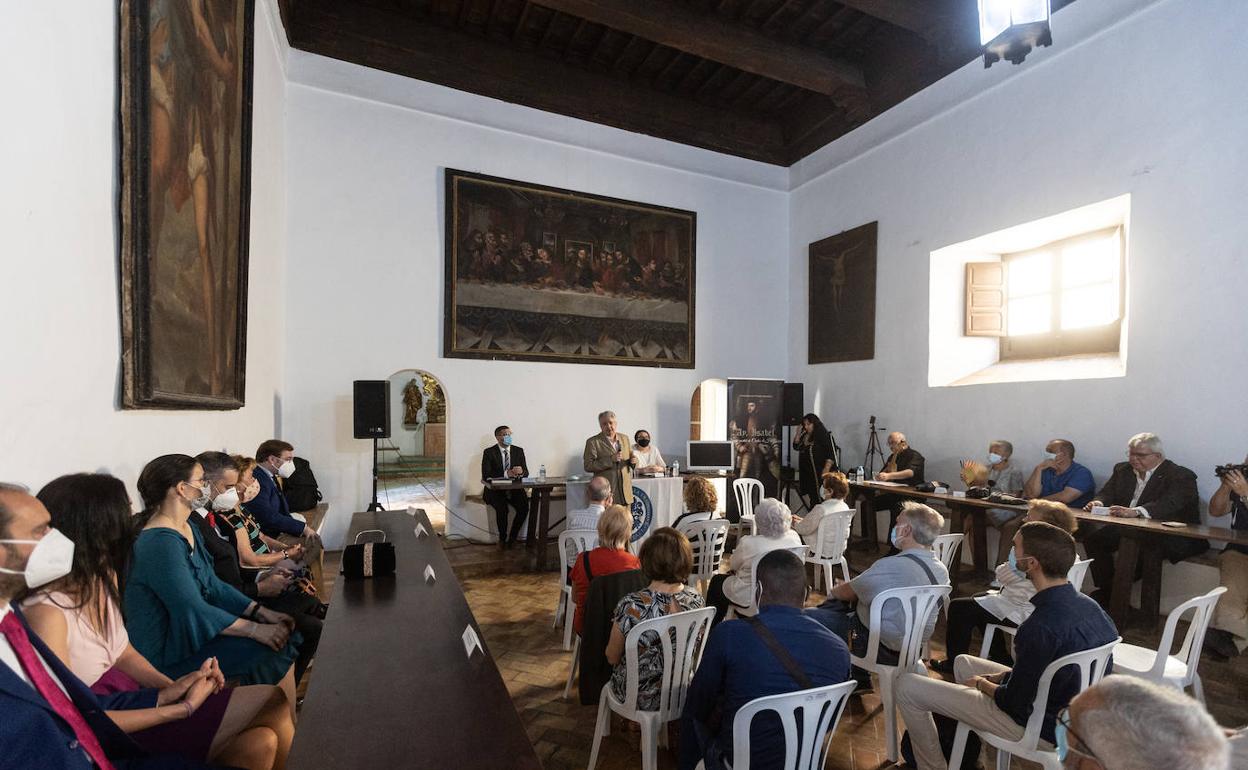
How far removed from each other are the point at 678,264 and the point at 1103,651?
776 centimetres

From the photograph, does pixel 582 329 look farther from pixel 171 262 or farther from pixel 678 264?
pixel 171 262

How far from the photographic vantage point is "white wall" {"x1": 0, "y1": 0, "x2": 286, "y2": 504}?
1.73 metres

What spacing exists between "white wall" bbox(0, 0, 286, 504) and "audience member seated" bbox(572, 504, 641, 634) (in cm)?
212

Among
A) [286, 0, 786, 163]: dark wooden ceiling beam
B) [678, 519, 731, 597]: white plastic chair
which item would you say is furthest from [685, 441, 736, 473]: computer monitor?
[286, 0, 786, 163]: dark wooden ceiling beam

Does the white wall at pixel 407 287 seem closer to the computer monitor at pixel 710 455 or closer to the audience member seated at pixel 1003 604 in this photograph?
the computer monitor at pixel 710 455

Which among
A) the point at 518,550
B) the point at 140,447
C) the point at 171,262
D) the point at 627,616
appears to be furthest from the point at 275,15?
the point at 627,616

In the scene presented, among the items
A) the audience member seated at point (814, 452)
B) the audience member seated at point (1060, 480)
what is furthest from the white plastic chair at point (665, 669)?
the audience member seated at point (814, 452)

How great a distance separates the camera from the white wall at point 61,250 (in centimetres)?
173

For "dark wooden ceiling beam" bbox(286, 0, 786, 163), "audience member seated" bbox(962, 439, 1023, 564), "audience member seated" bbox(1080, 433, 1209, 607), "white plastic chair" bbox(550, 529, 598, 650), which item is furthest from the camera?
"dark wooden ceiling beam" bbox(286, 0, 786, 163)

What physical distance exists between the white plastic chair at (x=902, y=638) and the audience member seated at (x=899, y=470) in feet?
14.1

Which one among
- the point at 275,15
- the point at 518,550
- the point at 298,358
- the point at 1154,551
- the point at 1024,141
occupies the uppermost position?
the point at 275,15

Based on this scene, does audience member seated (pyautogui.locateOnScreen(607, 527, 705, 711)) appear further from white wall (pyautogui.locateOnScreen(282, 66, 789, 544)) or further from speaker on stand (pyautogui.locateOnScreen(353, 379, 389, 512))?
white wall (pyautogui.locateOnScreen(282, 66, 789, 544))

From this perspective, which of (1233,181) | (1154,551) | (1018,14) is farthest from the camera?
(1233,181)

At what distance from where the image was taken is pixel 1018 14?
3510 mm
